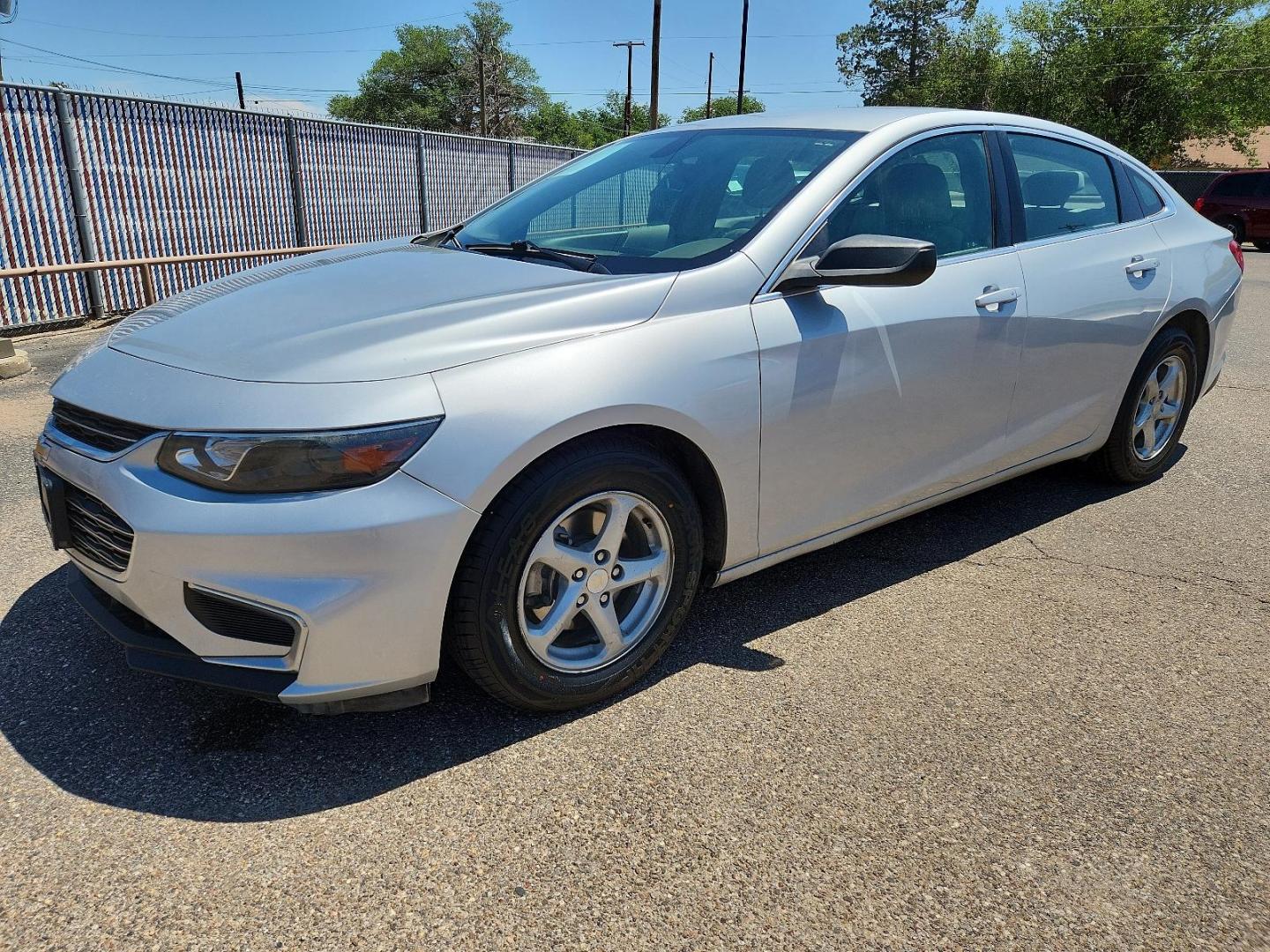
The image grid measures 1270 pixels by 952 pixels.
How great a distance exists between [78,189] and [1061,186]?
30.5 ft

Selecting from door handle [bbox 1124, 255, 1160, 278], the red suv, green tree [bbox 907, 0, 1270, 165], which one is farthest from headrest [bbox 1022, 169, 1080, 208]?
green tree [bbox 907, 0, 1270, 165]

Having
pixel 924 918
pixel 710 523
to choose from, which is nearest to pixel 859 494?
pixel 710 523

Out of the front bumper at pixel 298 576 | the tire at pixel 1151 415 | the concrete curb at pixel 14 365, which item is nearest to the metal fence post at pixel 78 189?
the concrete curb at pixel 14 365

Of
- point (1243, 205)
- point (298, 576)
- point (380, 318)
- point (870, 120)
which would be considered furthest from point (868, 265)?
point (1243, 205)

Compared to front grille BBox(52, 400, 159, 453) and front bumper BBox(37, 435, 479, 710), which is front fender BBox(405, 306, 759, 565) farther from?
front grille BBox(52, 400, 159, 453)

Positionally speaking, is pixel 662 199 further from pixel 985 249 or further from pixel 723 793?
pixel 723 793

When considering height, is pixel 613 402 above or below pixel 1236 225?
above

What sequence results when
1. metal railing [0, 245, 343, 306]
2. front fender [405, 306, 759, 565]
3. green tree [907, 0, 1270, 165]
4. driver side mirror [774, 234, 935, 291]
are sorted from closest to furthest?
front fender [405, 306, 759, 565] < driver side mirror [774, 234, 935, 291] < metal railing [0, 245, 343, 306] < green tree [907, 0, 1270, 165]

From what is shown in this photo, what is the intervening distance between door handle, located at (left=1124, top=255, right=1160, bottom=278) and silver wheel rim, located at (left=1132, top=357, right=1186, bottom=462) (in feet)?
1.56

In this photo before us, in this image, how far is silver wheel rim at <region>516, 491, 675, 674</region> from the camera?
2496 millimetres

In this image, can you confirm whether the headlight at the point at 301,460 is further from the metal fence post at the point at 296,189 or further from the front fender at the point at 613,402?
the metal fence post at the point at 296,189

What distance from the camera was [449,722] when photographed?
8.62 feet

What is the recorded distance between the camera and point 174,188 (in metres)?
10.8

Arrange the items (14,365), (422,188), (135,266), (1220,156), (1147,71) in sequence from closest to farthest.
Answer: (14,365)
(135,266)
(422,188)
(1147,71)
(1220,156)
